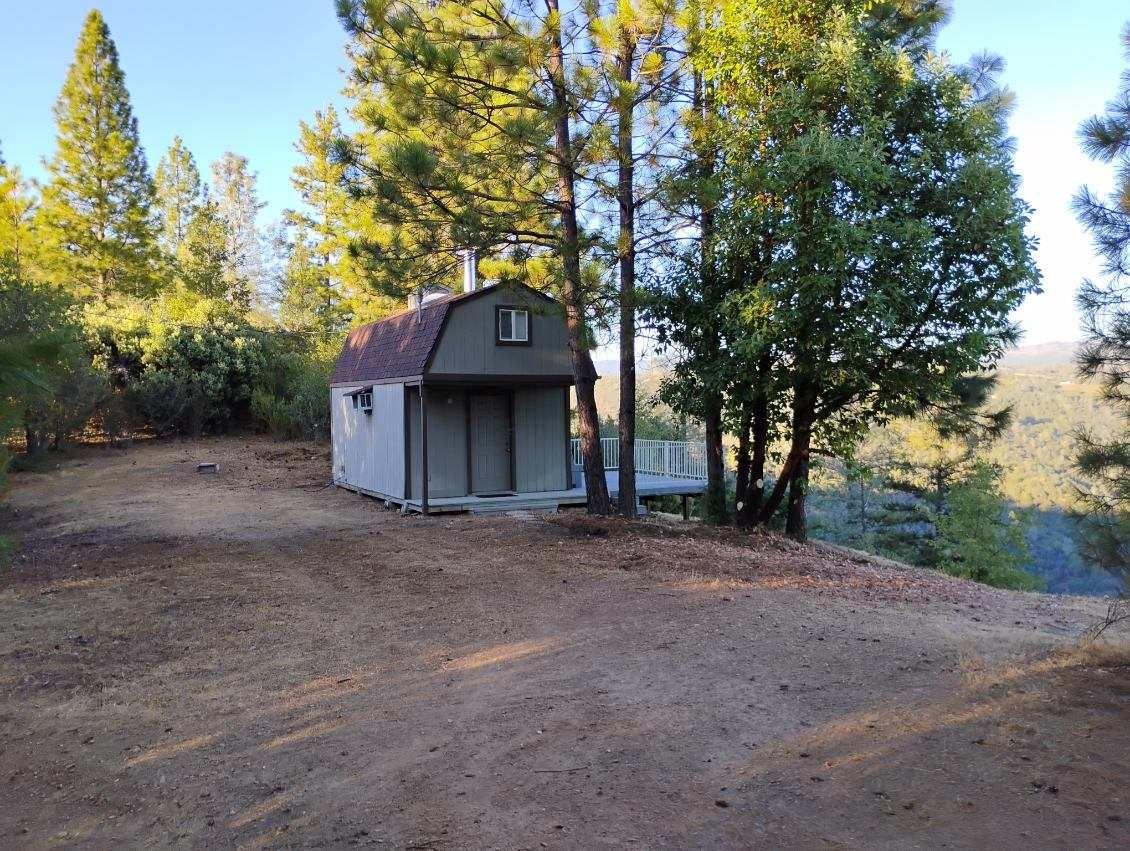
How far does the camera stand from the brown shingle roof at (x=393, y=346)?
1229 cm

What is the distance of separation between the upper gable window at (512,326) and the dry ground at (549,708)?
5513 millimetres

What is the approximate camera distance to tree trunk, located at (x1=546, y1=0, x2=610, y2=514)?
9.54m

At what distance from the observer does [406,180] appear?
8.98 m

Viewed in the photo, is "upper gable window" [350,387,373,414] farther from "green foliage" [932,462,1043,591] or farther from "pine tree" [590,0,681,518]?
"green foliage" [932,462,1043,591]

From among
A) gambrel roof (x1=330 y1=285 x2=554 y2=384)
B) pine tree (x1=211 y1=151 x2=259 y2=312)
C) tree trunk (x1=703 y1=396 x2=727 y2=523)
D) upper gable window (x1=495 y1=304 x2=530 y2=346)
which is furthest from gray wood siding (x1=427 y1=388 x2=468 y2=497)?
pine tree (x1=211 y1=151 x2=259 y2=312)

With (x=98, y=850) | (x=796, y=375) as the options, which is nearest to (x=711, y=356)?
(x=796, y=375)

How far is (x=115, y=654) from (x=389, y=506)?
306 inches

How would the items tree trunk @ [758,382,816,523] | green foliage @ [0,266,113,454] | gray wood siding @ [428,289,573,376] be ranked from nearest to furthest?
green foliage @ [0,266,113,454], tree trunk @ [758,382,816,523], gray wood siding @ [428,289,573,376]

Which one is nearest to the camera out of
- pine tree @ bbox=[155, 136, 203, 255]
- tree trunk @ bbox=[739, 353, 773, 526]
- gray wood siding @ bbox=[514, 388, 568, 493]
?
tree trunk @ bbox=[739, 353, 773, 526]

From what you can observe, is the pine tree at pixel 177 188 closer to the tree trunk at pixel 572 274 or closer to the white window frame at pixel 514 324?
the white window frame at pixel 514 324

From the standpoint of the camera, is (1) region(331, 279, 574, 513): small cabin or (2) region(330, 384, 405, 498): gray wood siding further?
(2) region(330, 384, 405, 498): gray wood siding

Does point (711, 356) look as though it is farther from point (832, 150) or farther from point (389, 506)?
point (389, 506)

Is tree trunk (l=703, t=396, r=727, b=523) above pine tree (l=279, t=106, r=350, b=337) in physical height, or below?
below

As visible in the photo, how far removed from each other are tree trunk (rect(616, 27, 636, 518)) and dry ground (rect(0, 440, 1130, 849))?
9.67ft
